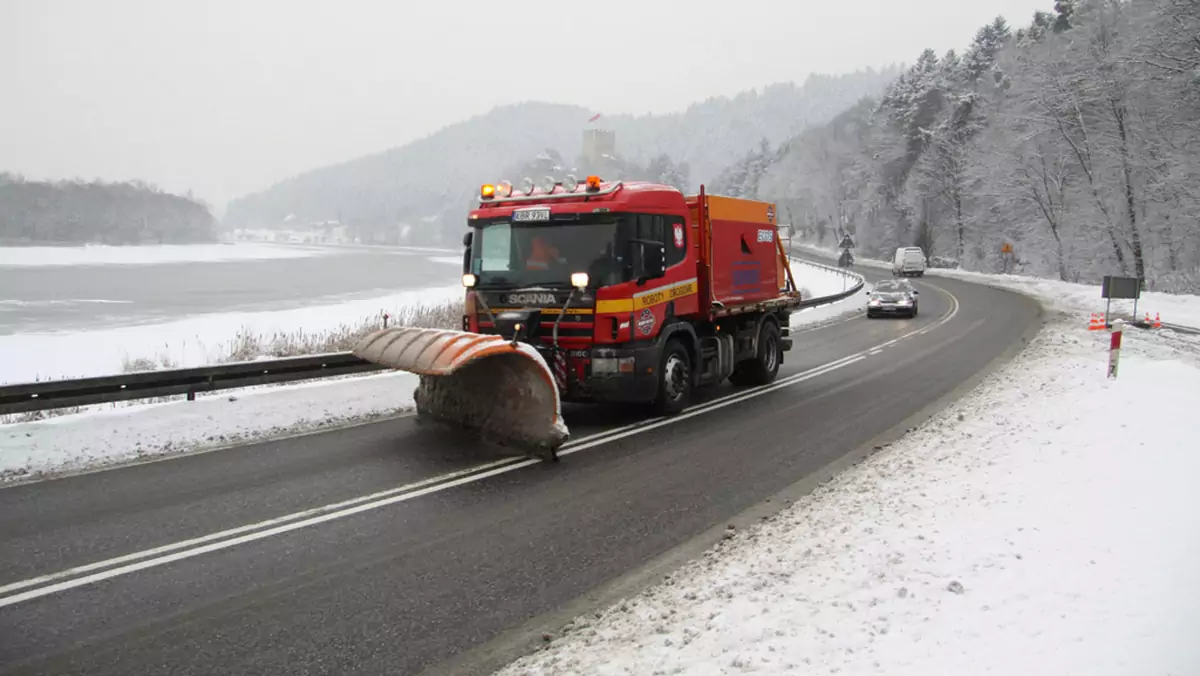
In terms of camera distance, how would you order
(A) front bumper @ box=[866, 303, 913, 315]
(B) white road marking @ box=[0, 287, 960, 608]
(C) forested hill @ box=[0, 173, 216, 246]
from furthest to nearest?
1. (C) forested hill @ box=[0, 173, 216, 246]
2. (A) front bumper @ box=[866, 303, 913, 315]
3. (B) white road marking @ box=[0, 287, 960, 608]

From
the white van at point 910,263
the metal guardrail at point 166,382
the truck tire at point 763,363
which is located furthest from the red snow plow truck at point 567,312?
the white van at point 910,263

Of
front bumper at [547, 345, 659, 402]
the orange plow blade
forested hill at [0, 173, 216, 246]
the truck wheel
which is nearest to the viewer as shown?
the orange plow blade

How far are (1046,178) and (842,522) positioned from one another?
55069 mm

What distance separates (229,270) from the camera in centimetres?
7381

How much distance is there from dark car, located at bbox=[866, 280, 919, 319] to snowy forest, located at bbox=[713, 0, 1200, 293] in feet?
46.4

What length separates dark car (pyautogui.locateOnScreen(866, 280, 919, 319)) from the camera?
93.0 ft

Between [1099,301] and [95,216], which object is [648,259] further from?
[95,216]

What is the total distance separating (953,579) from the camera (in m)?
4.77

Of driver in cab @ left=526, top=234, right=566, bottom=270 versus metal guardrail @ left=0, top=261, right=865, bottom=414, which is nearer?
metal guardrail @ left=0, top=261, right=865, bottom=414

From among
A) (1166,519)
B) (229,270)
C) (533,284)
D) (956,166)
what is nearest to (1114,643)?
(1166,519)

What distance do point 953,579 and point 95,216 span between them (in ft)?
482

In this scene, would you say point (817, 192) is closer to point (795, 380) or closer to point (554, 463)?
point (795, 380)

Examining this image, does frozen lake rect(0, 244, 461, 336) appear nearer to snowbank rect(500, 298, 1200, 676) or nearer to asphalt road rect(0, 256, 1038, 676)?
asphalt road rect(0, 256, 1038, 676)

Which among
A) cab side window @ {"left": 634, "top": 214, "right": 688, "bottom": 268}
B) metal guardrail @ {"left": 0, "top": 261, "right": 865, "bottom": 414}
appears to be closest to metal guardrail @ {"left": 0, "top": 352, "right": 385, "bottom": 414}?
metal guardrail @ {"left": 0, "top": 261, "right": 865, "bottom": 414}
